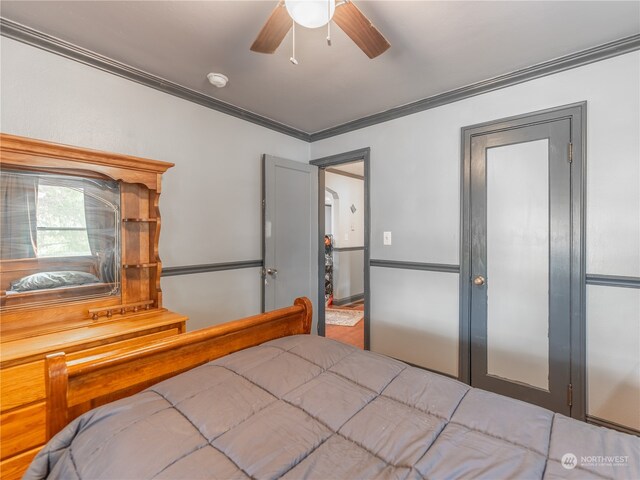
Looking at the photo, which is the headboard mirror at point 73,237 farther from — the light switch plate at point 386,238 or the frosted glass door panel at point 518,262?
the frosted glass door panel at point 518,262

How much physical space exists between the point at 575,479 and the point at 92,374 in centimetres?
152

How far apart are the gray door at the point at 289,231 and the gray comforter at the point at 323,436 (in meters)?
1.79

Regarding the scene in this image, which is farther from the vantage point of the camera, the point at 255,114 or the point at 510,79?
the point at 255,114

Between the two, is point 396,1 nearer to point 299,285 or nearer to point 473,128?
point 473,128

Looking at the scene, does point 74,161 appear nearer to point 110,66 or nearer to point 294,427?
point 110,66

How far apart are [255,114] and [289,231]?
119cm

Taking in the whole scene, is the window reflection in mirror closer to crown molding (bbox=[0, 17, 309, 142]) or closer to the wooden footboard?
the wooden footboard

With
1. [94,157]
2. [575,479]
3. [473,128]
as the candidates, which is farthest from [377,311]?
[94,157]

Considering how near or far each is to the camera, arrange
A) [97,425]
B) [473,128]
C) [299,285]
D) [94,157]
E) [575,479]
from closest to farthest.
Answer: [575,479]
[97,425]
[94,157]
[473,128]
[299,285]

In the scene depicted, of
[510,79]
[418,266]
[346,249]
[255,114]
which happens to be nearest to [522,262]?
[418,266]

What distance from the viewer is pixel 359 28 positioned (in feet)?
4.68

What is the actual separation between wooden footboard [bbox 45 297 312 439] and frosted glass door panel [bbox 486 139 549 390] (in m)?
1.72

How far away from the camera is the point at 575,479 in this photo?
0.77 meters

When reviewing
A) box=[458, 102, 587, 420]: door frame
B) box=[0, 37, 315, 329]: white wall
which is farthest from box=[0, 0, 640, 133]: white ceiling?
box=[458, 102, 587, 420]: door frame
